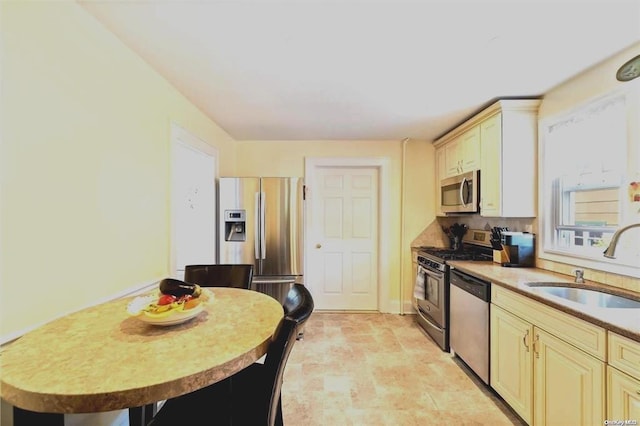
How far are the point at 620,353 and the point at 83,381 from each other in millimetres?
1976

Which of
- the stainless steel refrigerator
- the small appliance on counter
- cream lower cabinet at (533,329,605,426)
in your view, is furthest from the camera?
the stainless steel refrigerator

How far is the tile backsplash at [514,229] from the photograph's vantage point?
5.45ft

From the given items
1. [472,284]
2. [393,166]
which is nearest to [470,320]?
[472,284]

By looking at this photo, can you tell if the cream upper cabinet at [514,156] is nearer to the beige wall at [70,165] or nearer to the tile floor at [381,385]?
the tile floor at [381,385]

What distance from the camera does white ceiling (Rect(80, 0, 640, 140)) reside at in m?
1.36

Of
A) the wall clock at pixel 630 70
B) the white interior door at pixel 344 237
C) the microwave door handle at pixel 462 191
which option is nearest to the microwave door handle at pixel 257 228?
the white interior door at pixel 344 237

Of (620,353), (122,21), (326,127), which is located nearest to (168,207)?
(122,21)

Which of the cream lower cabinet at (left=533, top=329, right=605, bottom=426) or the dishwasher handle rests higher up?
the dishwasher handle

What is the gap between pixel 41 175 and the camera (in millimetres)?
1161

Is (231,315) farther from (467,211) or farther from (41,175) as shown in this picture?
(467,211)

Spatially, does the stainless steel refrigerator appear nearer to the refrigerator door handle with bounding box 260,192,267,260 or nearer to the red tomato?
the refrigerator door handle with bounding box 260,192,267,260

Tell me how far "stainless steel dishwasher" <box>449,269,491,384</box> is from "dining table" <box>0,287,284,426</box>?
1747mm

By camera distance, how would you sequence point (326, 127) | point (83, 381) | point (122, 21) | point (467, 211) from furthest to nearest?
point (326, 127), point (467, 211), point (122, 21), point (83, 381)

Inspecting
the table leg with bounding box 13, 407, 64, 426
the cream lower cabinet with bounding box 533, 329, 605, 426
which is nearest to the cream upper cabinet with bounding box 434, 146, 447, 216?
the cream lower cabinet with bounding box 533, 329, 605, 426
